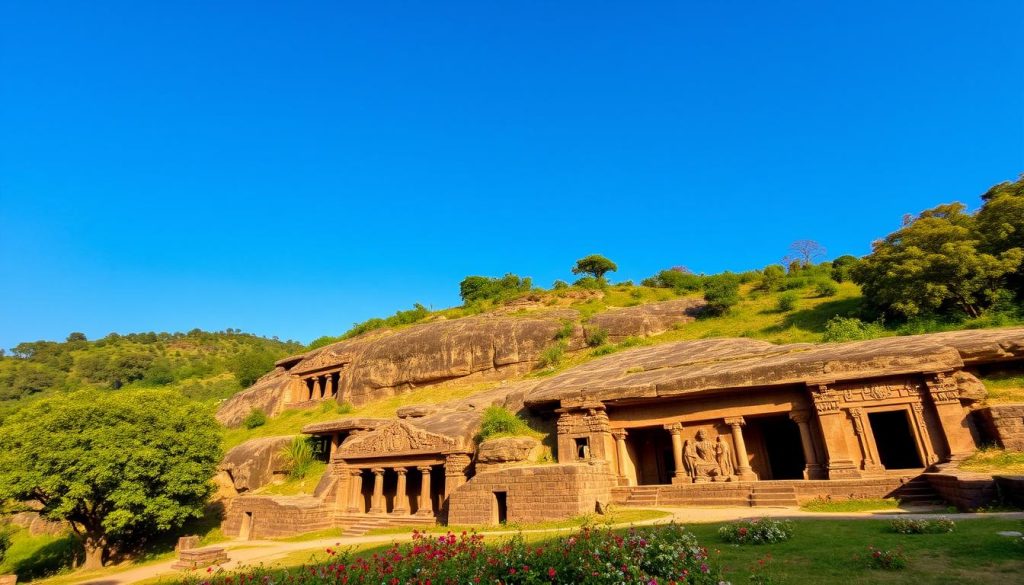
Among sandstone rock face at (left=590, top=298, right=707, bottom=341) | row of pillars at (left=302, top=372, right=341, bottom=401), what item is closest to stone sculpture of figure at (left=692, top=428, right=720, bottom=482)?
sandstone rock face at (left=590, top=298, right=707, bottom=341)

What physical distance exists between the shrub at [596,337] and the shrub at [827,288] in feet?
51.9

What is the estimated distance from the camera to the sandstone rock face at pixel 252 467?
2566cm

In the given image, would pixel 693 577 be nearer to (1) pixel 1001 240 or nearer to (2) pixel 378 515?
(2) pixel 378 515

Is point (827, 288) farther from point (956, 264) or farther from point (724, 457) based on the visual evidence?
point (724, 457)

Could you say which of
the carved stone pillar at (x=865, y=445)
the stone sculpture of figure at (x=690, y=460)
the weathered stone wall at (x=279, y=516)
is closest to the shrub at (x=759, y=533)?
the carved stone pillar at (x=865, y=445)

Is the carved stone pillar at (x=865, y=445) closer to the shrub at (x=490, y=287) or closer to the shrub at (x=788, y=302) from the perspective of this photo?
the shrub at (x=788, y=302)

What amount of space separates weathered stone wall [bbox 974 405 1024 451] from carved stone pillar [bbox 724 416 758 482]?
6352 mm

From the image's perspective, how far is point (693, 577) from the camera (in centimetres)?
589

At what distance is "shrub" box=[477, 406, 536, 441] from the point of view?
64.7 ft

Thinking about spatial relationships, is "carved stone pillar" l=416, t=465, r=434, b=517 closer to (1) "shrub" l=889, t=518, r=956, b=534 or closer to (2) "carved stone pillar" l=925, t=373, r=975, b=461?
(1) "shrub" l=889, t=518, r=956, b=534

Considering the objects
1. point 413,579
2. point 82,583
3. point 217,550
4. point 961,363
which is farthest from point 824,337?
point 82,583

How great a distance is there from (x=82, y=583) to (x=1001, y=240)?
41141mm

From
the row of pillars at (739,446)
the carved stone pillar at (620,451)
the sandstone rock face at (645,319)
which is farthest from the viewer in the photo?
the sandstone rock face at (645,319)

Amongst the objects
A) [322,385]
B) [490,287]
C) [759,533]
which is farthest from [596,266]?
[759,533]
